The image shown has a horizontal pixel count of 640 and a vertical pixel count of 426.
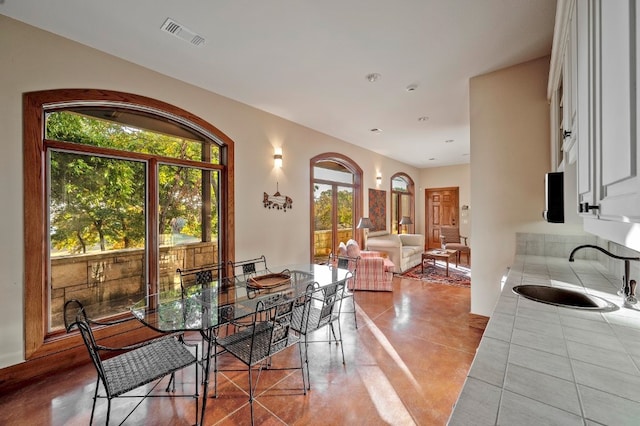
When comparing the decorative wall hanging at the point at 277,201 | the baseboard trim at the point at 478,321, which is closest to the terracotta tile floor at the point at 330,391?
the baseboard trim at the point at 478,321

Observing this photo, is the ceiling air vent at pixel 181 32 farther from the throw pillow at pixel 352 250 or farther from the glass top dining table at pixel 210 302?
the throw pillow at pixel 352 250

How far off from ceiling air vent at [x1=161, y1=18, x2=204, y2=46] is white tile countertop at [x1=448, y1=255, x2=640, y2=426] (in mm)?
2894

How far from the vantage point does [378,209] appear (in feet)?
22.1

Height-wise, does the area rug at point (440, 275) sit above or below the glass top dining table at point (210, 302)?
below

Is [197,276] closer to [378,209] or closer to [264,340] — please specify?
[264,340]

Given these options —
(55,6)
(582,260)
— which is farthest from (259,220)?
(582,260)

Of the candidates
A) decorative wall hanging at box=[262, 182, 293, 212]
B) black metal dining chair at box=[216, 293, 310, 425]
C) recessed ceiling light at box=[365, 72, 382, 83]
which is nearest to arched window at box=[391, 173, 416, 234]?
decorative wall hanging at box=[262, 182, 293, 212]

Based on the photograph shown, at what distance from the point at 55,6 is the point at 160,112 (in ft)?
3.48

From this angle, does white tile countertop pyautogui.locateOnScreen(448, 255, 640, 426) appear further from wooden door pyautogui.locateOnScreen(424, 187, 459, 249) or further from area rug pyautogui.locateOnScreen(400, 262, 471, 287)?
wooden door pyautogui.locateOnScreen(424, 187, 459, 249)

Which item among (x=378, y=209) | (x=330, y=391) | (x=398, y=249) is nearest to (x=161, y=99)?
(x=330, y=391)

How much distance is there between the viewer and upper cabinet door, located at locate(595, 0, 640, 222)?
1.77ft

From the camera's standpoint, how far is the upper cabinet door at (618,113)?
54cm

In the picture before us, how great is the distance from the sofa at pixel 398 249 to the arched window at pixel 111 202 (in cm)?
335

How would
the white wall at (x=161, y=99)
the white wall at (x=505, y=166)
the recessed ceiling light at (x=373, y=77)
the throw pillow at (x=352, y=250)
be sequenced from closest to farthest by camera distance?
the white wall at (x=161, y=99) → the white wall at (x=505, y=166) → the recessed ceiling light at (x=373, y=77) → the throw pillow at (x=352, y=250)
